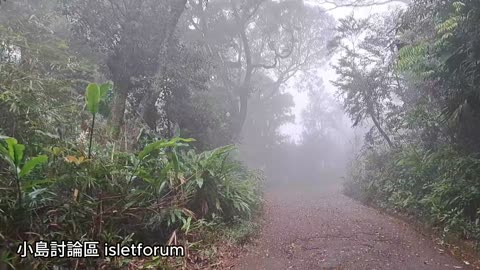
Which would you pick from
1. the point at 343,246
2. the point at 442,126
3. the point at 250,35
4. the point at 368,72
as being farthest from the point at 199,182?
the point at 250,35

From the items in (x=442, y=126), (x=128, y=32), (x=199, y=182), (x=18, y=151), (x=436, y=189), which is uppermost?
(x=128, y=32)

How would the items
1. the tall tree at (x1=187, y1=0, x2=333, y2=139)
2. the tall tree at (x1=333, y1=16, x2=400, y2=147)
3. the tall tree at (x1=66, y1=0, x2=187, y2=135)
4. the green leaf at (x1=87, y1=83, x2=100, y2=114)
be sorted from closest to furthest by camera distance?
the green leaf at (x1=87, y1=83, x2=100, y2=114), the tall tree at (x1=66, y1=0, x2=187, y2=135), the tall tree at (x1=333, y1=16, x2=400, y2=147), the tall tree at (x1=187, y1=0, x2=333, y2=139)

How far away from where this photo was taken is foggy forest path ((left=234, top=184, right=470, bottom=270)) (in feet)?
15.5

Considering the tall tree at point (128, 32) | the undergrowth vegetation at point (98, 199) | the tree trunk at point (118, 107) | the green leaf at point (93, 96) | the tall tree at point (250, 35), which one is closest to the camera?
the undergrowth vegetation at point (98, 199)

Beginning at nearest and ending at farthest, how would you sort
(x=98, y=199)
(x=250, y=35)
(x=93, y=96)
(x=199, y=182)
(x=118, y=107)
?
(x=93, y=96) < (x=98, y=199) < (x=199, y=182) < (x=118, y=107) < (x=250, y=35)

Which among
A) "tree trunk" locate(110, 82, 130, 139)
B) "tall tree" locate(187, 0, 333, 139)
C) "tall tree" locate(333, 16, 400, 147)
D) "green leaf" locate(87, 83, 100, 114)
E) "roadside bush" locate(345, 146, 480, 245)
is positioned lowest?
"roadside bush" locate(345, 146, 480, 245)

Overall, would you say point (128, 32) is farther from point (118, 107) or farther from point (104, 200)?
point (104, 200)

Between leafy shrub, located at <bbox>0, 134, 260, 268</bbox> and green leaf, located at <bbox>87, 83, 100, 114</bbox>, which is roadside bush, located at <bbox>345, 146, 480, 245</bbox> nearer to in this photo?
leafy shrub, located at <bbox>0, 134, 260, 268</bbox>

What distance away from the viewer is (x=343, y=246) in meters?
5.45

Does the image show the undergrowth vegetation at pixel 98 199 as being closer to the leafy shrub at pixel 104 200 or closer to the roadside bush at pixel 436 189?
the leafy shrub at pixel 104 200

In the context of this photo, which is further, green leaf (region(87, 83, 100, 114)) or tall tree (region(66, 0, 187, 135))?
tall tree (region(66, 0, 187, 135))

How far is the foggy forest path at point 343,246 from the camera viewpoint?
186 inches

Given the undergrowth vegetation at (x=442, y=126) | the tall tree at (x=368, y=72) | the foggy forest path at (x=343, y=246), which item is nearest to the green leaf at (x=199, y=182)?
the foggy forest path at (x=343, y=246)

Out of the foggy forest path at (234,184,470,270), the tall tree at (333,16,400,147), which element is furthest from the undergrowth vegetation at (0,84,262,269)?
the tall tree at (333,16,400,147)
